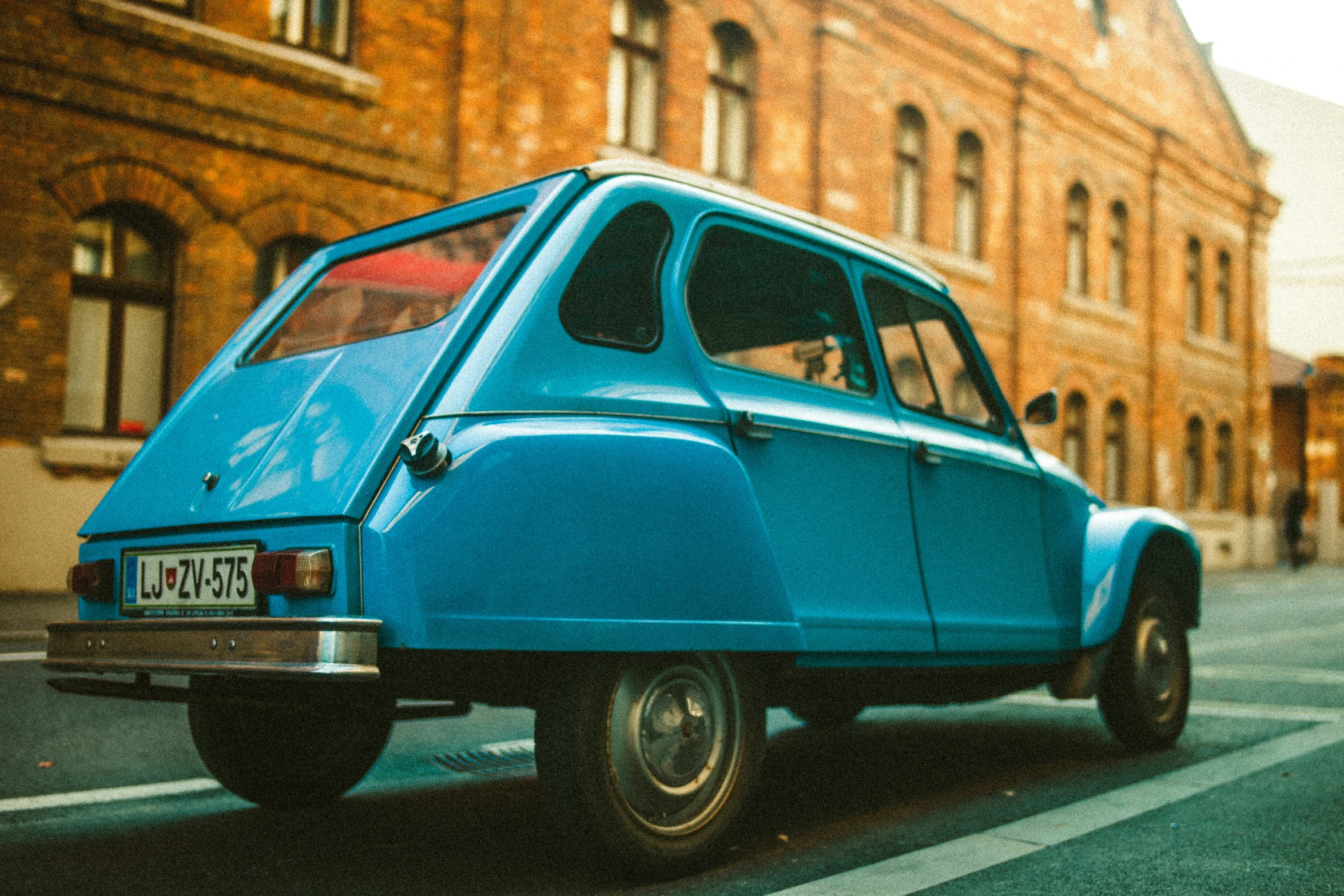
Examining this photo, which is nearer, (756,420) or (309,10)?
(756,420)

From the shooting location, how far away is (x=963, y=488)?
4426 mm

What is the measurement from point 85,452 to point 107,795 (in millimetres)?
7101

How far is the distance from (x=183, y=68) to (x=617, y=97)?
5.75m

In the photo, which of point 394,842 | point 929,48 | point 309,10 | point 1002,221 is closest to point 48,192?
point 309,10

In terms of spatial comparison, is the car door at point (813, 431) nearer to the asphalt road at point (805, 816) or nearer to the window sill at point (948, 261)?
the asphalt road at point (805, 816)

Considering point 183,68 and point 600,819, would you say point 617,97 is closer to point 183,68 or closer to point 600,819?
point 183,68

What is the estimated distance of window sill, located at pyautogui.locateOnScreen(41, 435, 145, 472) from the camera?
10.5 m

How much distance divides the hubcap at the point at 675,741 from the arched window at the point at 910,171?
17.1 metres

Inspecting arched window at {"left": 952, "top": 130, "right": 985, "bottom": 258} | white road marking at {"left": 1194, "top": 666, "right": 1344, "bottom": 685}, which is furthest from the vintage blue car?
arched window at {"left": 952, "top": 130, "right": 985, "bottom": 258}

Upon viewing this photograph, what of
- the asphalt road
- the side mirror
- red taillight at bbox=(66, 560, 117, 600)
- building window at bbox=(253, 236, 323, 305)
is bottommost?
the asphalt road

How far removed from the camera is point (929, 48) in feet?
65.2

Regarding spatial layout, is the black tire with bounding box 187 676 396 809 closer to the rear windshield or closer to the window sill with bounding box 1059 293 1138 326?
the rear windshield

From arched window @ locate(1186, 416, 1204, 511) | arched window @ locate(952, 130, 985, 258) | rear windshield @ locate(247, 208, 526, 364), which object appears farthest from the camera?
arched window @ locate(1186, 416, 1204, 511)

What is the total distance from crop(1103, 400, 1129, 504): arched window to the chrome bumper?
23342mm
